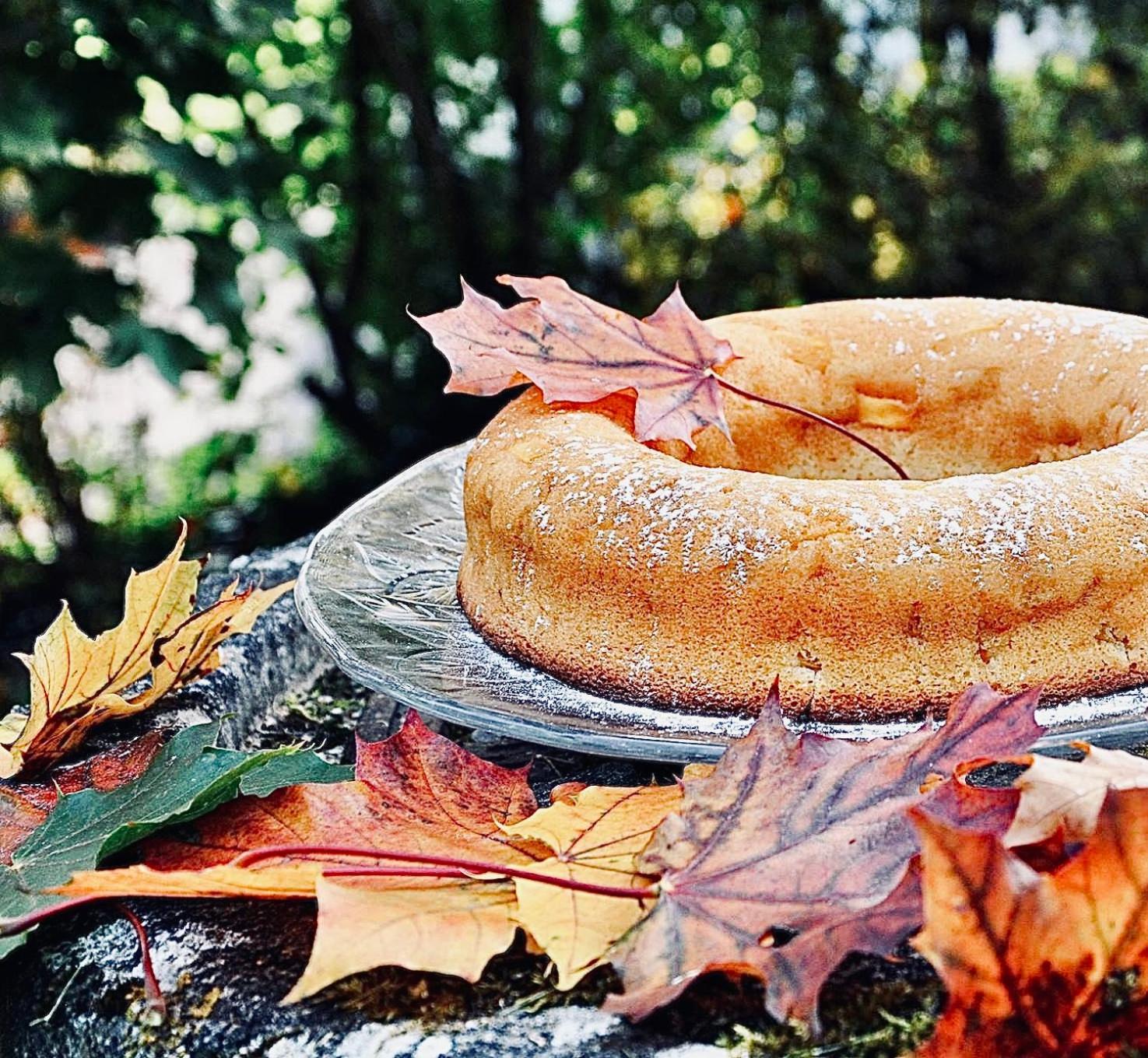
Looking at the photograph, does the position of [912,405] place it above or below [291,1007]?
above

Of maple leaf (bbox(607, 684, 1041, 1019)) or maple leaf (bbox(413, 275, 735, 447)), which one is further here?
maple leaf (bbox(413, 275, 735, 447))

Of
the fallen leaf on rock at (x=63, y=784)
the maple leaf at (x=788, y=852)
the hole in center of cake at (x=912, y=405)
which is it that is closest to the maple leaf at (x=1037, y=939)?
the maple leaf at (x=788, y=852)

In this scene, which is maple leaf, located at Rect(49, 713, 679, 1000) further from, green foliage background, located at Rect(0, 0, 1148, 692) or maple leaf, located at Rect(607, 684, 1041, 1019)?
green foliage background, located at Rect(0, 0, 1148, 692)

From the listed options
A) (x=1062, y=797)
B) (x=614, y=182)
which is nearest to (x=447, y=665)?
(x=1062, y=797)

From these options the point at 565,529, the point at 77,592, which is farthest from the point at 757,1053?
the point at 77,592

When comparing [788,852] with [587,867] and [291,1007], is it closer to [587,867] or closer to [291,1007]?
[587,867]

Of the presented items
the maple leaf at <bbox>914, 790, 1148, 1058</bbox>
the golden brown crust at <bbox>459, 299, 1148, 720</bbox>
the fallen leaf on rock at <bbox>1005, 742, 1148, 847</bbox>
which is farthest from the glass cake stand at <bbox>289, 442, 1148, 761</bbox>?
the maple leaf at <bbox>914, 790, 1148, 1058</bbox>

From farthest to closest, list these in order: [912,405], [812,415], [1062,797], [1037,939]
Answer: [912,405] < [812,415] < [1062,797] < [1037,939]
